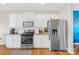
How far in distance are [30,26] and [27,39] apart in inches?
10.8

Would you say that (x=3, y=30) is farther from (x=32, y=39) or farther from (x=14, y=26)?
(x=32, y=39)

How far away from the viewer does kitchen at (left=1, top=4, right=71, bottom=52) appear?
83.1 inches

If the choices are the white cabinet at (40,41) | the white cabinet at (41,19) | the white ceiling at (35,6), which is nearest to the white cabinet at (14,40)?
the white cabinet at (40,41)

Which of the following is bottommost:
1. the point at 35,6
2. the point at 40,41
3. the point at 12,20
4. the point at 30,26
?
the point at 40,41

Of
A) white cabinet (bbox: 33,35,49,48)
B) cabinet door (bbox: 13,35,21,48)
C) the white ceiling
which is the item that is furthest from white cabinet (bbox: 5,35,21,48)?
the white ceiling

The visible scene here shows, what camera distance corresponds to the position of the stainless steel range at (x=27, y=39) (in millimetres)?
2371

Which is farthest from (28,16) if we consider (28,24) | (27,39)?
(27,39)

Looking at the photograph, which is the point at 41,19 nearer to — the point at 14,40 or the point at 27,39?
the point at 27,39

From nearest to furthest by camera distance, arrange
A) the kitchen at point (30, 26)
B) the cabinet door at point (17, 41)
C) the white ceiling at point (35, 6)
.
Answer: the white ceiling at point (35, 6) → the kitchen at point (30, 26) → the cabinet door at point (17, 41)

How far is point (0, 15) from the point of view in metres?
2.04

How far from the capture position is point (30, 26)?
2.41m

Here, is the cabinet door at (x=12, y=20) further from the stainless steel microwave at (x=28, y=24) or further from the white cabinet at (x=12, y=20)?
the stainless steel microwave at (x=28, y=24)

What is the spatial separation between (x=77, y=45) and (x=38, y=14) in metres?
0.86
